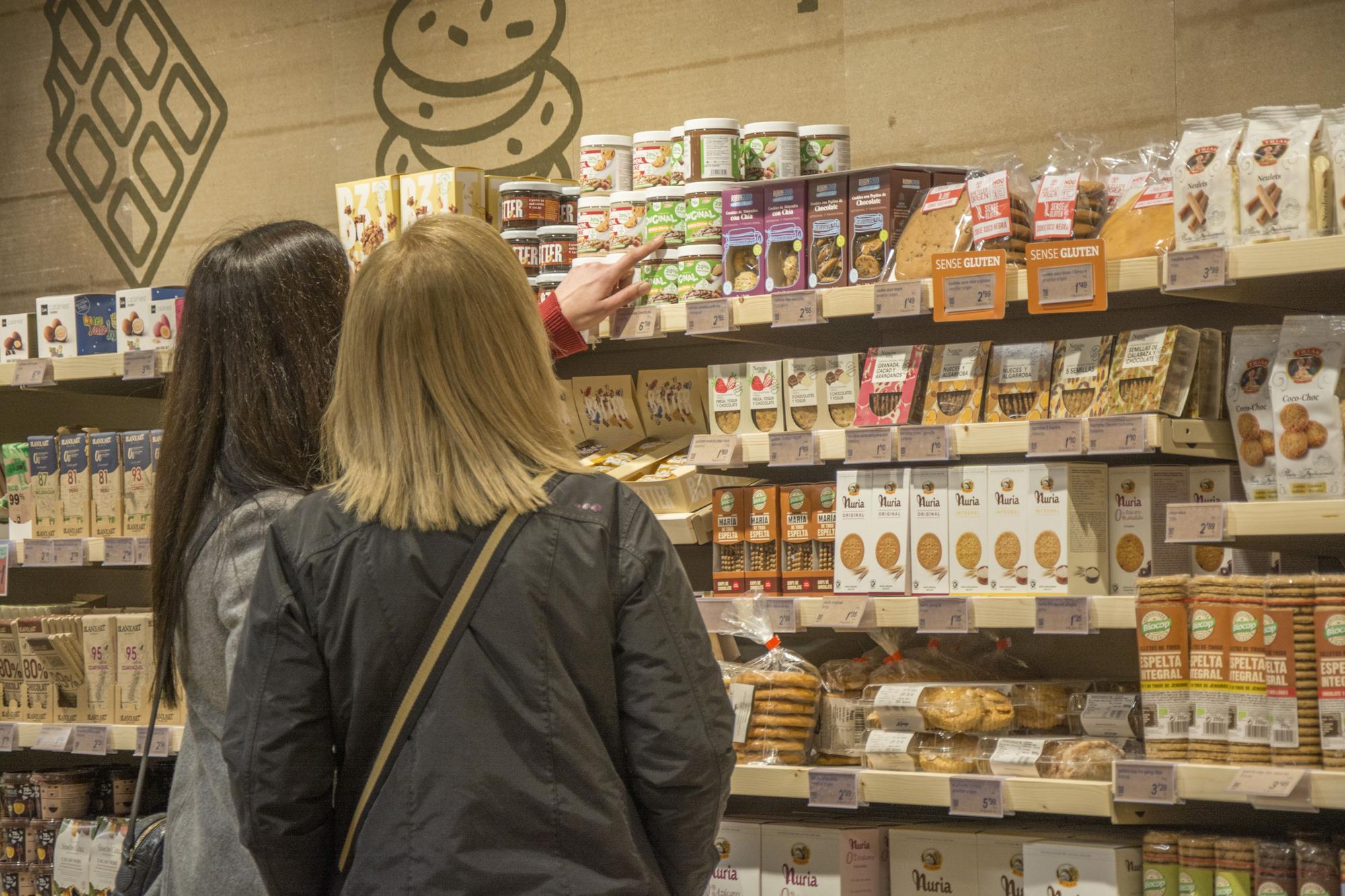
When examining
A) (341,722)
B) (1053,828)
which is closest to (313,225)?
(341,722)

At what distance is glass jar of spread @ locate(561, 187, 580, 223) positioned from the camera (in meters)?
Answer: 3.62

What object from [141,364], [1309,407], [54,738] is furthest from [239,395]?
[54,738]

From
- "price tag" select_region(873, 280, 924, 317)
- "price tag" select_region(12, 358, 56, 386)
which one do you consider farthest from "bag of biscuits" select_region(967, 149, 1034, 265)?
"price tag" select_region(12, 358, 56, 386)

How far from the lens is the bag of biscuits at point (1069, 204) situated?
2865mm

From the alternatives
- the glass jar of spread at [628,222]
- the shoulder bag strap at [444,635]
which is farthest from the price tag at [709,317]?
the shoulder bag strap at [444,635]

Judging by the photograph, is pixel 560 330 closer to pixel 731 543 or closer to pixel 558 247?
pixel 558 247

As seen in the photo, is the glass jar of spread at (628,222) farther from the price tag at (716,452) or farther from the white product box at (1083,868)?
the white product box at (1083,868)

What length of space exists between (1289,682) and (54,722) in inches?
131

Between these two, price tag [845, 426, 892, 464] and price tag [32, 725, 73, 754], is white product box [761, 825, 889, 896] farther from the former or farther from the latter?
price tag [32, 725, 73, 754]

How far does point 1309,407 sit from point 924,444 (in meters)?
0.75

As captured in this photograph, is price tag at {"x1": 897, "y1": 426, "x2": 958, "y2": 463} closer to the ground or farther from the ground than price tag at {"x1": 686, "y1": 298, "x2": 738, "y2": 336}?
closer to the ground

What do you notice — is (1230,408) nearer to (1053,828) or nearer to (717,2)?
(1053,828)

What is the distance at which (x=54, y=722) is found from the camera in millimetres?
4051

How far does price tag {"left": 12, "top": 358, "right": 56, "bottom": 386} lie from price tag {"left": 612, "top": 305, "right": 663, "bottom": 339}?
195 centimetres
